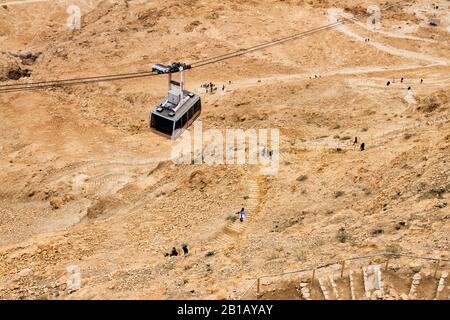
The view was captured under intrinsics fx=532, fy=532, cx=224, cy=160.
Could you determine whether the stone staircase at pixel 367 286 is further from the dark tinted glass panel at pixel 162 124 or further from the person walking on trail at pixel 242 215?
the dark tinted glass panel at pixel 162 124

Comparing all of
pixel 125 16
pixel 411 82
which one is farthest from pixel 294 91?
pixel 125 16

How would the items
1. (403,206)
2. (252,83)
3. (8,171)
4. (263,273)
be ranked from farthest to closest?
(252,83), (8,171), (403,206), (263,273)

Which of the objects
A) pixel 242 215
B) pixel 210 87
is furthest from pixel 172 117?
pixel 210 87

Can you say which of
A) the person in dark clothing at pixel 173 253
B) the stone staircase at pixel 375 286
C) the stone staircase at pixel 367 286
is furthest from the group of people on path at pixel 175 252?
the stone staircase at pixel 375 286

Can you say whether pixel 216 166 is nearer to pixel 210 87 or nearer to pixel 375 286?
pixel 375 286

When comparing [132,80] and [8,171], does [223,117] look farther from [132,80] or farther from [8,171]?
[8,171]

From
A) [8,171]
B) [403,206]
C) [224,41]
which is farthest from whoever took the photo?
[224,41]

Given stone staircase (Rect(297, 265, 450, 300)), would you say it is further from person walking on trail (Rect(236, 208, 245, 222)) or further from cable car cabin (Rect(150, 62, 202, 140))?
cable car cabin (Rect(150, 62, 202, 140))
